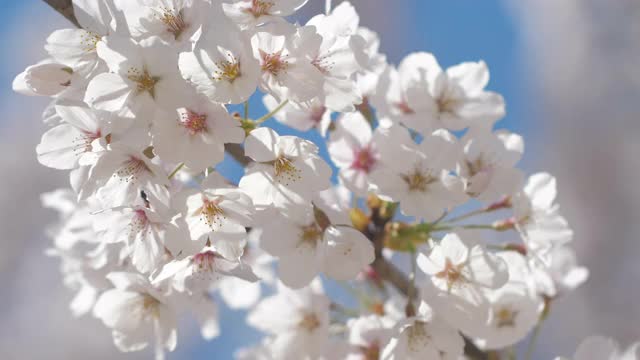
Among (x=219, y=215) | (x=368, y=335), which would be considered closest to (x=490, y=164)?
(x=368, y=335)

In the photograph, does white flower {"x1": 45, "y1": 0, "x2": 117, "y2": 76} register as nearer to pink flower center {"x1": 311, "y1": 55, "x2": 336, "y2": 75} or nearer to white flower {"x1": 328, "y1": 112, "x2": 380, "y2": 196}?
pink flower center {"x1": 311, "y1": 55, "x2": 336, "y2": 75}

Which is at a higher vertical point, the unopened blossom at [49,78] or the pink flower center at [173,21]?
the pink flower center at [173,21]

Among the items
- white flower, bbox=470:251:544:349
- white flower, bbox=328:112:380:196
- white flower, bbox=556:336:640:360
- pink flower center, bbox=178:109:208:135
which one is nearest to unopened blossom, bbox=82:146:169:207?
pink flower center, bbox=178:109:208:135

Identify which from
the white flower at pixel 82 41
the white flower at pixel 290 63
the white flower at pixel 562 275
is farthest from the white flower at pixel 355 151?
the white flower at pixel 562 275

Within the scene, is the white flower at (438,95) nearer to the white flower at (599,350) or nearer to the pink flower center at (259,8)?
the pink flower center at (259,8)

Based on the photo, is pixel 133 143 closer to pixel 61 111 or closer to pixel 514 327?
pixel 61 111

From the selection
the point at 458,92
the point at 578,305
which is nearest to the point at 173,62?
the point at 458,92
